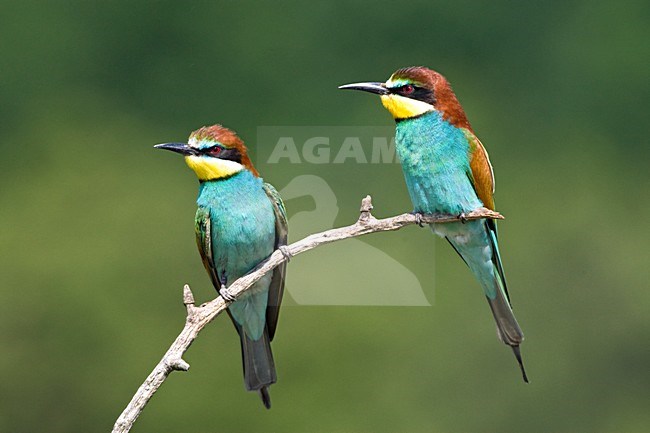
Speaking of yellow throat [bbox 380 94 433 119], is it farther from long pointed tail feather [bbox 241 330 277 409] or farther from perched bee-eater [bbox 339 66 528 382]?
long pointed tail feather [bbox 241 330 277 409]

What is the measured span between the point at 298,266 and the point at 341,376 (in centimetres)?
57

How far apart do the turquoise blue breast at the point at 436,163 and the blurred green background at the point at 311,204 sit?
2276 millimetres

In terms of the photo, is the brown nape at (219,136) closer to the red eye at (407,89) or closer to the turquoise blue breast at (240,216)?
the turquoise blue breast at (240,216)

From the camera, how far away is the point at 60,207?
24.3 feet

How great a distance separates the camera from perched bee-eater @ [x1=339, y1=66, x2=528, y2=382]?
10.3 feet

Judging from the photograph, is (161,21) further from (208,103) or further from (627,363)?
(627,363)

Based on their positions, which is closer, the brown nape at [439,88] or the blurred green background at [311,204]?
the brown nape at [439,88]

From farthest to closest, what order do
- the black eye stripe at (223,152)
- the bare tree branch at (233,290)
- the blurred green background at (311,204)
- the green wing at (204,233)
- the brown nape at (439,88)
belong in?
the blurred green background at (311,204)
the green wing at (204,233)
the black eye stripe at (223,152)
the brown nape at (439,88)
the bare tree branch at (233,290)

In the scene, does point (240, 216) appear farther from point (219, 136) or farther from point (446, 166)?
point (446, 166)

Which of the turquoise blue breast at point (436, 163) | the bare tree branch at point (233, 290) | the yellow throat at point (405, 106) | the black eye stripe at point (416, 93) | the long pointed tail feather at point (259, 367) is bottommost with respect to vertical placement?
the long pointed tail feather at point (259, 367)

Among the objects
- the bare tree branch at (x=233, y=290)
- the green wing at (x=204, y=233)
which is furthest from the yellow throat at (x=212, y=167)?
the bare tree branch at (x=233, y=290)

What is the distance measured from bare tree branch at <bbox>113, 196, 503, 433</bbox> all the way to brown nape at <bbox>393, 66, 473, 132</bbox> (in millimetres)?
253

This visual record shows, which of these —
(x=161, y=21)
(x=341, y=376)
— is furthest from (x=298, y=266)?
(x=161, y=21)

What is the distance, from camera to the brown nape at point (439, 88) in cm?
312
